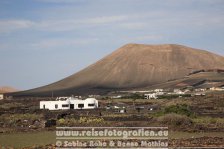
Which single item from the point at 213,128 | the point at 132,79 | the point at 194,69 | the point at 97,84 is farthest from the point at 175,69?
the point at 213,128

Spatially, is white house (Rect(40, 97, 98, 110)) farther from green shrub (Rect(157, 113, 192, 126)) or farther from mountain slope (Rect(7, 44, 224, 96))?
mountain slope (Rect(7, 44, 224, 96))

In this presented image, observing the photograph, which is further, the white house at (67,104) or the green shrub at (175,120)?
the white house at (67,104)

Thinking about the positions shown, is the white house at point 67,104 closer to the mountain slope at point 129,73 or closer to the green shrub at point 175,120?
the green shrub at point 175,120

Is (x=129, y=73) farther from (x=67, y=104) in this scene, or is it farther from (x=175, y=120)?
(x=175, y=120)

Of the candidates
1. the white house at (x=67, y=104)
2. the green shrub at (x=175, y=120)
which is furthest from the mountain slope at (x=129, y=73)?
the green shrub at (x=175, y=120)

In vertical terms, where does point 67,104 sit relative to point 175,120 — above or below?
above

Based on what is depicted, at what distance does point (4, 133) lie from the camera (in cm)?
3225

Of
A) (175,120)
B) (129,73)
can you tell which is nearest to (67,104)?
(175,120)

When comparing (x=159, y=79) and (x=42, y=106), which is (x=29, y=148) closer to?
(x=42, y=106)

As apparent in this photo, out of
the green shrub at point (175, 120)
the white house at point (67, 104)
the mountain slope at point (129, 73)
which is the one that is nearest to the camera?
the green shrub at point (175, 120)

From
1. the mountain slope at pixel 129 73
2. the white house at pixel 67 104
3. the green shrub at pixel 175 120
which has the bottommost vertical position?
the green shrub at pixel 175 120

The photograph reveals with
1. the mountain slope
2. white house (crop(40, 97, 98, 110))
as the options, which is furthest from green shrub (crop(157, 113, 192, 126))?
the mountain slope

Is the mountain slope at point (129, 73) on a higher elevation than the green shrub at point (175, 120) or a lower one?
higher

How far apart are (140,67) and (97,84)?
2114 cm
